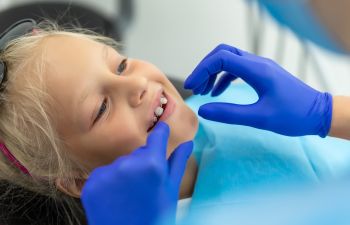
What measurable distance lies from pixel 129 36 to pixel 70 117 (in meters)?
1.28

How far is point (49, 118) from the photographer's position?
0.82 metres

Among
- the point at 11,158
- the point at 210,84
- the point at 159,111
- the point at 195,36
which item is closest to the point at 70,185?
the point at 11,158

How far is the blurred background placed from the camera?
147cm

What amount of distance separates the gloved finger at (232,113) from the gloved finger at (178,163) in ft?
0.32

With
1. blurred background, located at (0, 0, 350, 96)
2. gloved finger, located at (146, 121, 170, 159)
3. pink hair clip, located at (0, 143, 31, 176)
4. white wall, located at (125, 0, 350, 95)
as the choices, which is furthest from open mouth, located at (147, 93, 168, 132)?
white wall, located at (125, 0, 350, 95)

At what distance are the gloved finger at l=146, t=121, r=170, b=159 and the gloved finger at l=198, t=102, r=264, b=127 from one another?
0.41ft

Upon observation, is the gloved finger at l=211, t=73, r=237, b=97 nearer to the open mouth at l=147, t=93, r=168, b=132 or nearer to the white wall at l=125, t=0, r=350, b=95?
the open mouth at l=147, t=93, r=168, b=132

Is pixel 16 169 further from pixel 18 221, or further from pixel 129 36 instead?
pixel 129 36

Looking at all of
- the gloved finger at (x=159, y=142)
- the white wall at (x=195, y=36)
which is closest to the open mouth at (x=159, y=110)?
the gloved finger at (x=159, y=142)

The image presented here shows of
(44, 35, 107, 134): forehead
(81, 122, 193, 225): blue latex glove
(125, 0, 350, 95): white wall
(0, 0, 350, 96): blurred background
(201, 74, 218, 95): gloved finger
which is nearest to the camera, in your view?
(81, 122, 193, 225): blue latex glove

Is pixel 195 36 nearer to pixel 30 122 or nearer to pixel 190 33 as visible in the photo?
pixel 190 33

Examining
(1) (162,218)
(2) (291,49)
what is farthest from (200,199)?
(2) (291,49)

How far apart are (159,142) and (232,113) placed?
177mm

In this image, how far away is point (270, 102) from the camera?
816mm
